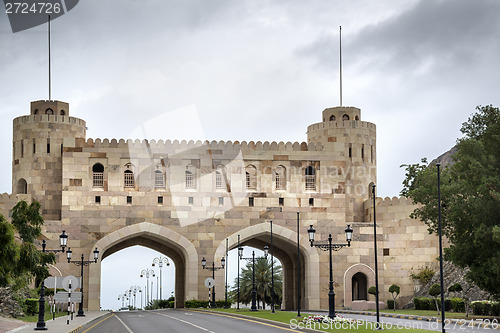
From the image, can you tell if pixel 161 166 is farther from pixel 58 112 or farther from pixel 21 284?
pixel 21 284

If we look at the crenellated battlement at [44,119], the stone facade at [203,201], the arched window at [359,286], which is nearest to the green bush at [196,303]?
the stone facade at [203,201]

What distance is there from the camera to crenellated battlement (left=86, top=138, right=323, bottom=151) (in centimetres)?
5475

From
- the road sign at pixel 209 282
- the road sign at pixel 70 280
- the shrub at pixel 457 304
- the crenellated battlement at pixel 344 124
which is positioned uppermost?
the crenellated battlement at pixel 344 124

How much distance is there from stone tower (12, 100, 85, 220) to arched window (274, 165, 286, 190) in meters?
14.6

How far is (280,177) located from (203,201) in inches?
234

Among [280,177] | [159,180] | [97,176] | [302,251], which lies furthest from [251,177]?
[97,176]

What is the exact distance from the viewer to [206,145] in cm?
5612

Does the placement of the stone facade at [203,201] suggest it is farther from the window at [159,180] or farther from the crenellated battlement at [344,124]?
the crenellated battlement at [344,124]

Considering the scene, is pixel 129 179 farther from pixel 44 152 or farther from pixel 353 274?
pixel 353 274

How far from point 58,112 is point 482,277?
33.8m

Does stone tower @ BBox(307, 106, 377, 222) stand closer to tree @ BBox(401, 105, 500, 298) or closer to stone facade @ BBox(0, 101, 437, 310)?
stone facade @ BBox(0, 101, 437, 310)

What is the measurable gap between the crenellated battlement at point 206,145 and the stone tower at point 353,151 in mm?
2190

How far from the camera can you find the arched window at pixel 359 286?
5662cm

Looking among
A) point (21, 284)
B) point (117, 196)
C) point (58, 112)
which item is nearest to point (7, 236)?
point (21, 284)
